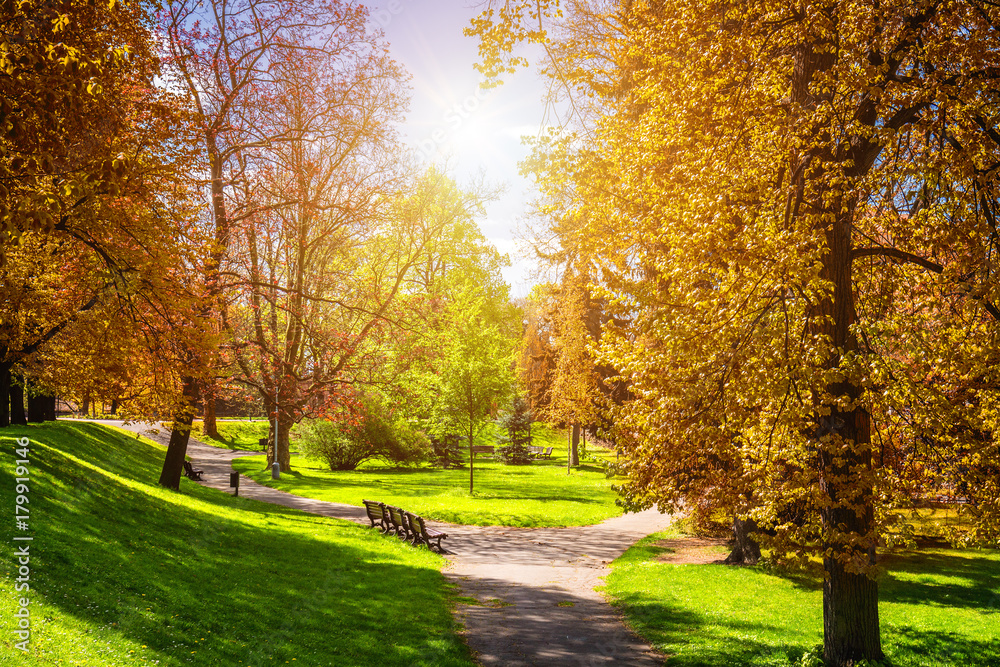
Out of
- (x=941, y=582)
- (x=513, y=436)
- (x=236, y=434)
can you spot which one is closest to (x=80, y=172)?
(x=941, y=582)

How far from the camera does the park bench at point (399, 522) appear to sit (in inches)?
632

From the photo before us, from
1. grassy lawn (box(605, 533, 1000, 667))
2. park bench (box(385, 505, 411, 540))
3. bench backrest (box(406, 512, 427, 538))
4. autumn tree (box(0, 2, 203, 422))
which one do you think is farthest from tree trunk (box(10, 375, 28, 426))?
grassy lawn (box(605, 533, 1000, 667))

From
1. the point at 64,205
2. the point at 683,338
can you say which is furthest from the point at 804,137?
the point at 64,205

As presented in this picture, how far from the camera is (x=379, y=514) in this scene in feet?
55.5

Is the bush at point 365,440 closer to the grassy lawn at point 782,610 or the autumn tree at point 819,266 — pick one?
the grassy lawn at point 782,610

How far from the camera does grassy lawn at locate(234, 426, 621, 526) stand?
21297mm

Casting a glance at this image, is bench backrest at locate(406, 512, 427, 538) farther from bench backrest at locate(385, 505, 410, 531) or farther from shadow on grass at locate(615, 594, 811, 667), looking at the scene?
shadow on grass at locate(615, 594, 811, 667)

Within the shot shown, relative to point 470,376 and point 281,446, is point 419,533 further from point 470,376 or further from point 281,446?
point 281,446

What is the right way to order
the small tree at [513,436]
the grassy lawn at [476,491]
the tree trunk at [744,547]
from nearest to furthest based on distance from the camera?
the tree trunk at [744,547], the grassy lawn at [476,491], the small tree at [513,436]

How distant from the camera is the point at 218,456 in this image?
134 ft

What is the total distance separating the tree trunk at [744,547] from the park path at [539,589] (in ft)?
9.53

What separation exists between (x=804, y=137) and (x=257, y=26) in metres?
15.2

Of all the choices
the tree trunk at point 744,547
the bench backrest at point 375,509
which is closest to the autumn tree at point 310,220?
the bench backrest at point 375,509

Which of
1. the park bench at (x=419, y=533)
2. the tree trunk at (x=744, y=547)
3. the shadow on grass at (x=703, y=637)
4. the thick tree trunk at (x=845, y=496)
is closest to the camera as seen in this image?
the thick tree trunk at (x=845, y=496)
